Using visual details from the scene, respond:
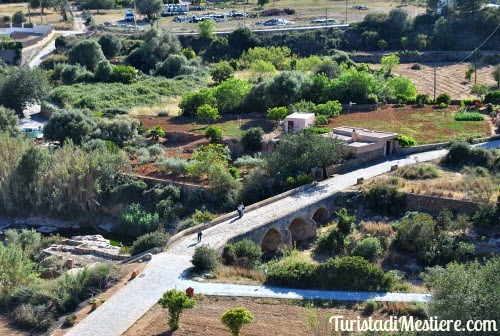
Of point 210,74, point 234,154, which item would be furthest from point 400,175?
point 210,74

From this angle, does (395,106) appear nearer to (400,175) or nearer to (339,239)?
(400,175)

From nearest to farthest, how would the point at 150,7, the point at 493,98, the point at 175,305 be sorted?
the point at 175,305
the point at 493,98
the point at 150,7

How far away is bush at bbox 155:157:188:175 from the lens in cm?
4347

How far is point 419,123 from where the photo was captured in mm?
48844

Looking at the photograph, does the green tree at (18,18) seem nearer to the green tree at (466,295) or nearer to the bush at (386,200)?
the bush at (386,200)

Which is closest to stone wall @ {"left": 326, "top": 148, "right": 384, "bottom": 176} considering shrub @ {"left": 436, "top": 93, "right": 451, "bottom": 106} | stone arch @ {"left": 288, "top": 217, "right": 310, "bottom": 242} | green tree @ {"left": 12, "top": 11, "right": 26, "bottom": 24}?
stone arch @ {"left": 288, "top": 217, "right": 310, "bottom": 242}

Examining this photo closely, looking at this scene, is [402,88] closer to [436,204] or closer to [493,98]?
[493,98]

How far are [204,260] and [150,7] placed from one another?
64488 mm

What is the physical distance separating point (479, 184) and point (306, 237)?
836 cm

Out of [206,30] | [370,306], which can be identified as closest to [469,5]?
[206,30]

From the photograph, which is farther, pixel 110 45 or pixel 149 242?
pixel 110 45

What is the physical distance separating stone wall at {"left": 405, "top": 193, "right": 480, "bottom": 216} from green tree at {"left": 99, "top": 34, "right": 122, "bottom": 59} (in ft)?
144

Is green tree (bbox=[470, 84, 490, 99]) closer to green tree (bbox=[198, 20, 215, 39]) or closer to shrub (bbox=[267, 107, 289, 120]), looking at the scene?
shrub (bbox=[267, 107, 289, 120])

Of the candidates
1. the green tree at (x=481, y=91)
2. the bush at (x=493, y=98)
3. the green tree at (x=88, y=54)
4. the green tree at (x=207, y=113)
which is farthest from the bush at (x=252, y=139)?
the green tree at (x=88, y=54)
